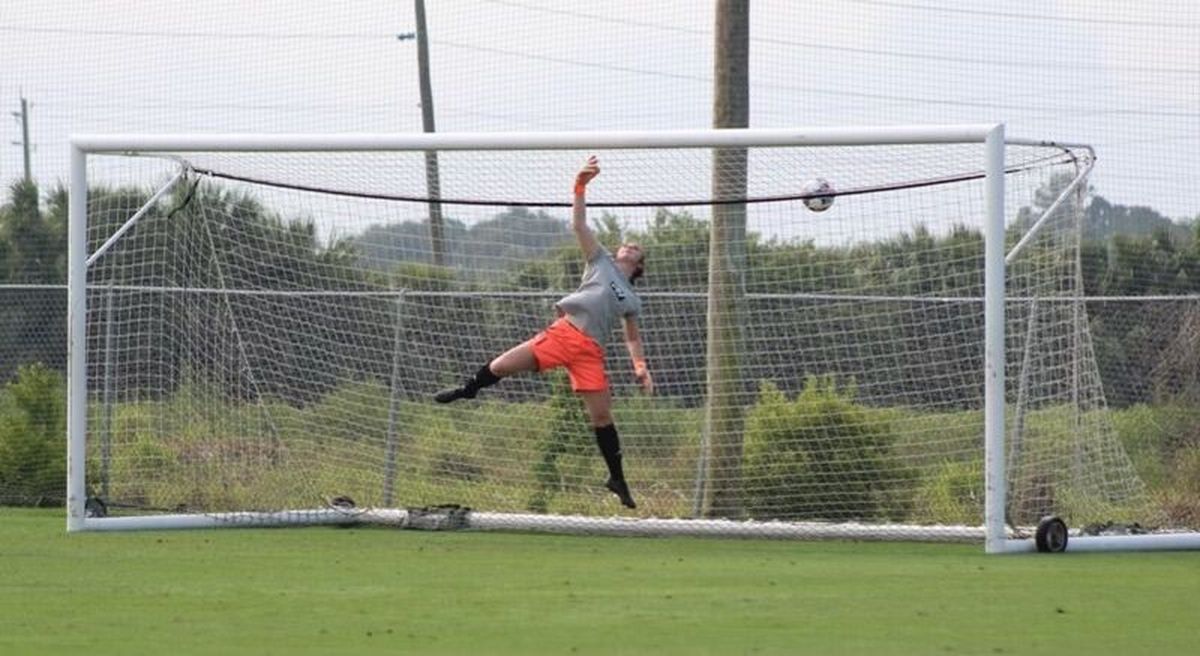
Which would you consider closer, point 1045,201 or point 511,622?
point 511,622

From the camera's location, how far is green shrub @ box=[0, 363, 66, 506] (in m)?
18.6

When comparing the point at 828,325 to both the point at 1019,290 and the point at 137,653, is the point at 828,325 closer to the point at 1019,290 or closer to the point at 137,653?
the point at 1019,290

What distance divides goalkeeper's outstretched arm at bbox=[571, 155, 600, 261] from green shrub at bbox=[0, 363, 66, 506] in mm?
6902

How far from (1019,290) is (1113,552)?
95.5 inches

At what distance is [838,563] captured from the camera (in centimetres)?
1197

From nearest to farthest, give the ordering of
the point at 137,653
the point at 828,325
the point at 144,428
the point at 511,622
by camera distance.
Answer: the point at 137,653
the point at 511,622
the point at 828,325
the point at 144,428

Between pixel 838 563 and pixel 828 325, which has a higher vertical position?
pixel 828 325

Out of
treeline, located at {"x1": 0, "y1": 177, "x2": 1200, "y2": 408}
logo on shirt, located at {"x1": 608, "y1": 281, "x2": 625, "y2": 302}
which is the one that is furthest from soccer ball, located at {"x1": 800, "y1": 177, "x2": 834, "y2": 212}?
logo on shirt, located at {"x1": 608, "y1": 281, "x2": 625, "y2": 302}

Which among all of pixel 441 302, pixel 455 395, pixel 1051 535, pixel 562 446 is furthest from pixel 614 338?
pixel 1051 535

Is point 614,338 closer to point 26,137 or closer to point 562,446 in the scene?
point 562,446

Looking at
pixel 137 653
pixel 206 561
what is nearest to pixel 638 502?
pixel 206 561

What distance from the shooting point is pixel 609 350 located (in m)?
16.8

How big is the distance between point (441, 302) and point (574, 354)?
Answer: 3.23 m

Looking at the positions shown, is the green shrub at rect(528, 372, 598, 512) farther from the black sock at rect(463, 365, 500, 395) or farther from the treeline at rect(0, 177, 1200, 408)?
the black sock at rect(463, 365, 500, 395)
